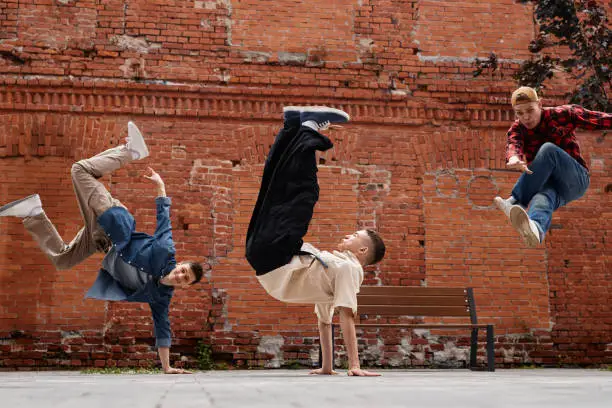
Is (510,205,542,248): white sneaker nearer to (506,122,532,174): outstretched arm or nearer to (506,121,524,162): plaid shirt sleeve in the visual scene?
(506,122,532,174): outstretched arm

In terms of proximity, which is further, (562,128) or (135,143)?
(135,143)

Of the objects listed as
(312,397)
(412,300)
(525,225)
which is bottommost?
(312,397)

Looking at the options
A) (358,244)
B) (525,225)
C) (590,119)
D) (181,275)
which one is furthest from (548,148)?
(181,275)

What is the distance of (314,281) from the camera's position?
14.9 ft

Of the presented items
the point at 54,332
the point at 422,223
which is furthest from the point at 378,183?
the point at 54,332

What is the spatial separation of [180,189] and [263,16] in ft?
8.33

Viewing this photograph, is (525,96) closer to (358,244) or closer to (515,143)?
(515,143)

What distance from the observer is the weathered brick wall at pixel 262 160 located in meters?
7.52

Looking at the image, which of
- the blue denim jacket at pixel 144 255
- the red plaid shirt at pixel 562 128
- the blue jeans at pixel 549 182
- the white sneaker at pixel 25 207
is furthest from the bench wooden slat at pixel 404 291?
the white sneaker at pixel 25 207

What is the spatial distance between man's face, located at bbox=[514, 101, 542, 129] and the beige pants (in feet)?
10.6

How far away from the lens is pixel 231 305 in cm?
760

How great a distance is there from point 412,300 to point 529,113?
306 centimetres

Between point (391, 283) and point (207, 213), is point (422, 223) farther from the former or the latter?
point (207, 213)

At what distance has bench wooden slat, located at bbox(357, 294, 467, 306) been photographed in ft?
23.8
